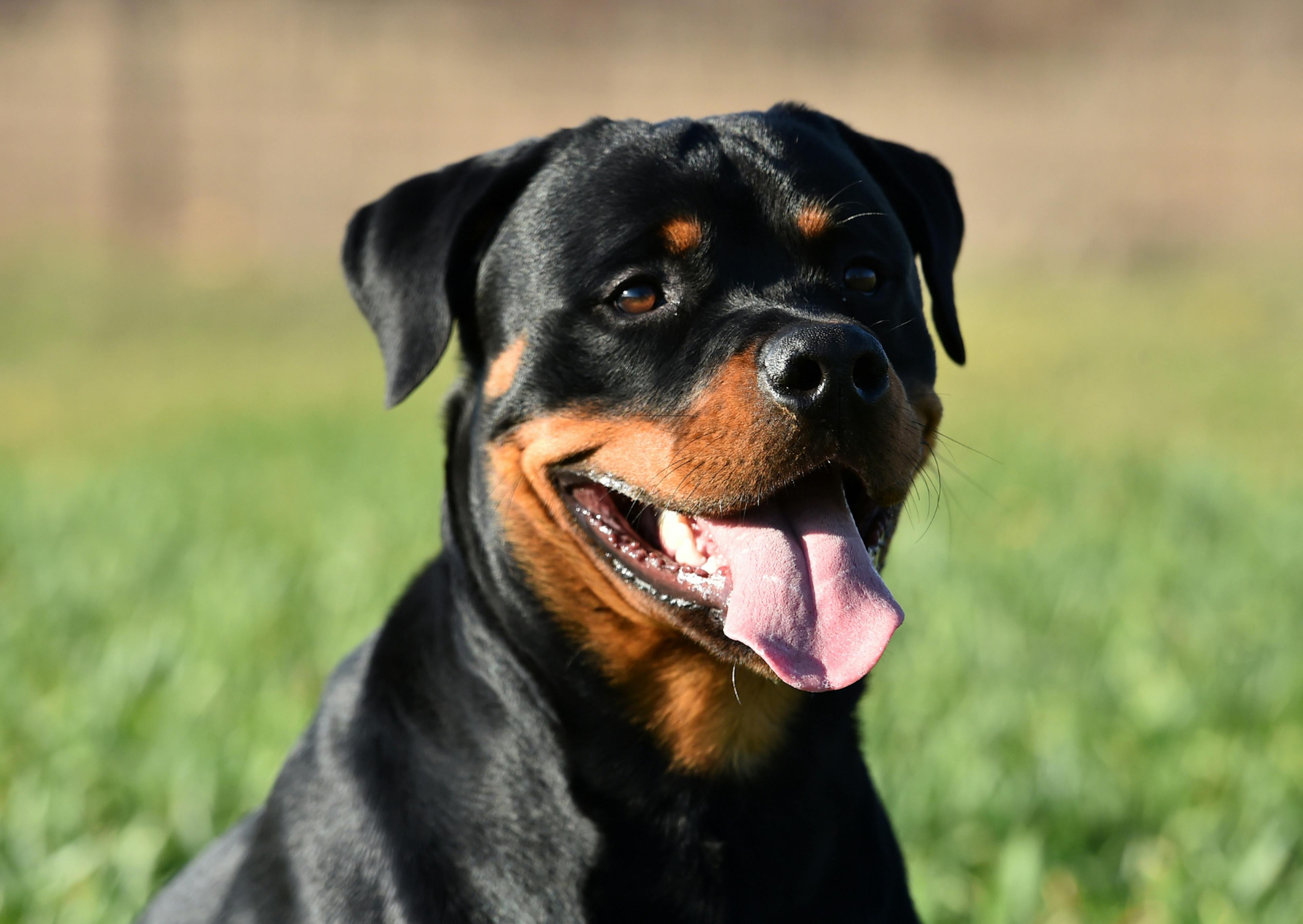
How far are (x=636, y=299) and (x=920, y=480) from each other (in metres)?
0.94

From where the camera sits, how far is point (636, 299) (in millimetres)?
2322

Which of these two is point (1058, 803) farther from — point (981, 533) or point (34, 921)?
point (981, 533)

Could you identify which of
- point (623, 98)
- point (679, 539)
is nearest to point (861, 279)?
point (679, 539)

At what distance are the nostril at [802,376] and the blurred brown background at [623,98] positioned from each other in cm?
1791

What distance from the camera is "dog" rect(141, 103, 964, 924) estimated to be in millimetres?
2104

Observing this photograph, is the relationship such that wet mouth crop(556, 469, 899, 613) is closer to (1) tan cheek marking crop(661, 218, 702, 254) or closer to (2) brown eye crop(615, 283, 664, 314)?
(2) brown eye crop(615, 283, 664, 314)

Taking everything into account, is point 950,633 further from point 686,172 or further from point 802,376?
point 802,376

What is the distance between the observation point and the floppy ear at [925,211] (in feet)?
9.04

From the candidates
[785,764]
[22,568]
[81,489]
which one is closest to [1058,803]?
[785,764]

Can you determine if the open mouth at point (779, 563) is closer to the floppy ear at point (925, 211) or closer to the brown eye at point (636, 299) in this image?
the brown eye at point (636, 299)

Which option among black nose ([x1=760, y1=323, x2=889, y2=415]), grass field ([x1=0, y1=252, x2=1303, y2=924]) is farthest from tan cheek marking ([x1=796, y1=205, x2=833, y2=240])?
grass field ([x1=0, y1=252, x2=1303, y2=924])

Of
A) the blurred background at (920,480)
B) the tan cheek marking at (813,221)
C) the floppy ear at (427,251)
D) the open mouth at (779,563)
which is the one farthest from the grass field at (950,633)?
the floppy ear at (427,251)

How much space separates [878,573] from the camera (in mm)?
2266

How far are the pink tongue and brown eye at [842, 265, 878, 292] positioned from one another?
427 millimetres
